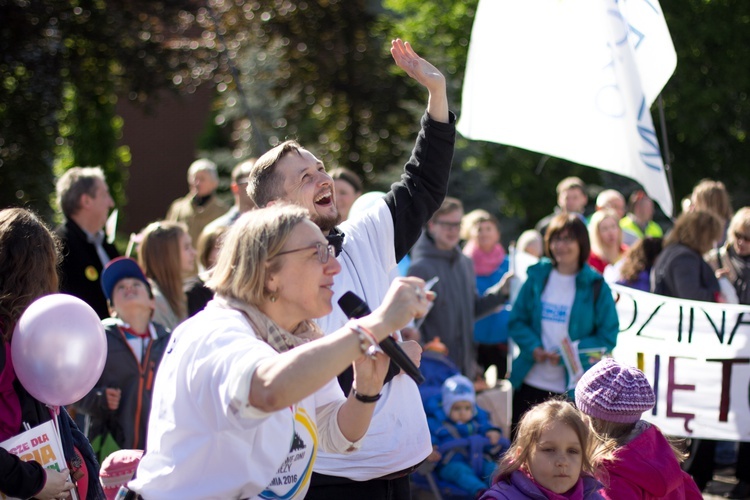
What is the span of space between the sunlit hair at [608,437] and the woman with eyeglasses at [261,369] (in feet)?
4.68

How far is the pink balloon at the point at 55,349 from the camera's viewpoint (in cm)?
318

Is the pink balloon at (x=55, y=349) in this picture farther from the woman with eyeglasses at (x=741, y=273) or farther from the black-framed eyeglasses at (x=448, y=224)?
the woman with eyeglasses at (x=741, y=273)

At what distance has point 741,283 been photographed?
7.28m

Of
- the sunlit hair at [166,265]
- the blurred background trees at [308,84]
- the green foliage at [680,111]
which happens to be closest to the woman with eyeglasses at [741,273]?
the sunlit hair at [166,265]

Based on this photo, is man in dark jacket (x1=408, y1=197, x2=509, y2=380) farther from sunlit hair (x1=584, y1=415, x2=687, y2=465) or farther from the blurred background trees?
the blurred background trees

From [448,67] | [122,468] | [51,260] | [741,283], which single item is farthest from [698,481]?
[448,67]

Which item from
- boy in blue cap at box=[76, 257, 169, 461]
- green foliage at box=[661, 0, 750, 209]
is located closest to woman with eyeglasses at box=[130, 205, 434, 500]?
boy in blue cap at box=[76, 257, 169, 461]

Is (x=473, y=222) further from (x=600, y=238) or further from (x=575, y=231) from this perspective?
(x=575, y=231)

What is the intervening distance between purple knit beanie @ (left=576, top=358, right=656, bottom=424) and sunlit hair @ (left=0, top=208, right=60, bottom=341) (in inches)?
82.9

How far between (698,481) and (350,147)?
1240 centimetres

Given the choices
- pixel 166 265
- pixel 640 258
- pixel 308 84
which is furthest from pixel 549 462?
pixel 308 84

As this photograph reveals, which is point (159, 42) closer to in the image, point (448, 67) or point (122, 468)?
point (448, 67)

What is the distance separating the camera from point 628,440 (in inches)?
149

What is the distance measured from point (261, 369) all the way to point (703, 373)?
4536mm
